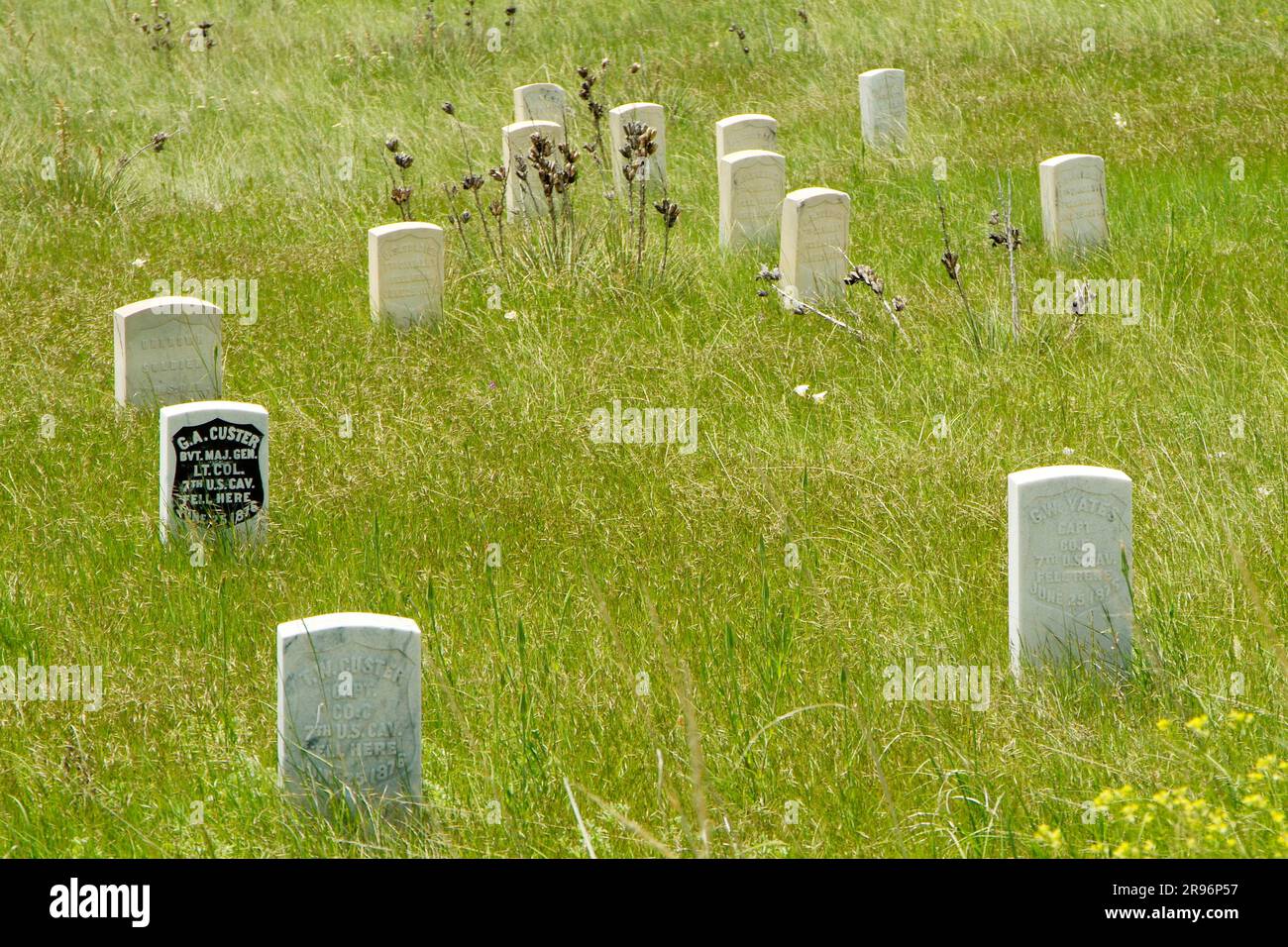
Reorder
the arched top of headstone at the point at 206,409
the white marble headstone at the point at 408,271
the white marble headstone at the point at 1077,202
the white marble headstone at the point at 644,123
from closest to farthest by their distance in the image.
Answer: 1. the arched top of headstone at the point at 206,409
2. the white marble headstone at the point at 408,271
3. the white marble headstone at the point at 1077,202
4. the white marble headstone at the point at 644,123

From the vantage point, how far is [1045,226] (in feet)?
33.9

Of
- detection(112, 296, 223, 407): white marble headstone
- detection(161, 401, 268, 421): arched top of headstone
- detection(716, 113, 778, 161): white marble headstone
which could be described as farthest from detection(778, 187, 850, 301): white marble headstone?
detection(161, 401, 268, 421): arched top of headstone

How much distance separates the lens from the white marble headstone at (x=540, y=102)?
43.7 feet

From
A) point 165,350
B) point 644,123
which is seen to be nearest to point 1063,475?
point 165,350

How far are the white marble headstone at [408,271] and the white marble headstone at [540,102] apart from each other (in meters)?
4.66

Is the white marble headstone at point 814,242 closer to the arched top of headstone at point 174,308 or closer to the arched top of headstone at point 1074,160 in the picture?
the arched top of headstone at point 1074,160

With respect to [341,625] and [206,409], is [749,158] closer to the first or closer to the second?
[206,409]

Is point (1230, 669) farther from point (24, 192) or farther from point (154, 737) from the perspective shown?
point (24, 192)

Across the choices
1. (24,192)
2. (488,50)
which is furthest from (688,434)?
(488,50)

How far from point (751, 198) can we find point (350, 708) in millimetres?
7141

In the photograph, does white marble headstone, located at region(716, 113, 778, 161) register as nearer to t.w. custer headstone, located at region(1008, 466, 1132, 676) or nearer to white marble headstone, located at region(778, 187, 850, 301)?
white marble headstone, located at region(778, 187, 850, 301)

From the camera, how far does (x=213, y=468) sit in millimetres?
6031

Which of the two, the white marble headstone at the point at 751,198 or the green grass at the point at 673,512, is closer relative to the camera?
the green grass at the point at 673,512

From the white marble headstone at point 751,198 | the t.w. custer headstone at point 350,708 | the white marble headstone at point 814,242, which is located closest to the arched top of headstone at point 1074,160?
the white marble headstone at point 814,242
